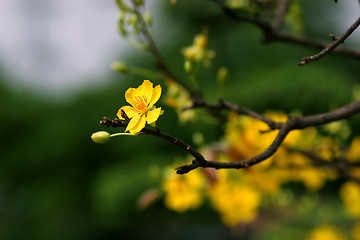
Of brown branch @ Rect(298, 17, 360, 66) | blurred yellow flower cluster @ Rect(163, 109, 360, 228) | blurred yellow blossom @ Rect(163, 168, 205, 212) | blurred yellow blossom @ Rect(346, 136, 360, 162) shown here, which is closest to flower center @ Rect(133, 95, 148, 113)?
brown branch @ Rect(298, 17, 360, 66)

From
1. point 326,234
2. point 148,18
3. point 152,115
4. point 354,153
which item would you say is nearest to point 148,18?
point 148,18

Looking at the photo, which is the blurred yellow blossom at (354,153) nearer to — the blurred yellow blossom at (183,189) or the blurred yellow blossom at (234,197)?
the blurred yellow blossom at (234,197)

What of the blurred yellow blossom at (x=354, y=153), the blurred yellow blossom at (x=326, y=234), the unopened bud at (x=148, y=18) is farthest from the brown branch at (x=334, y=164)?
the blurred yellow blossom at (x=326, y=234)

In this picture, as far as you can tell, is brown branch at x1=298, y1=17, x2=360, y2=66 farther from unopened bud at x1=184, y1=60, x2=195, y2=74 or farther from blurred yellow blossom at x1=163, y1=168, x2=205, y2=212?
blurred yellow blossom at x1=163, y1=168, x2=205, y2=212

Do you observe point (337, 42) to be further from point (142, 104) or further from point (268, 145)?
point (268, 145)

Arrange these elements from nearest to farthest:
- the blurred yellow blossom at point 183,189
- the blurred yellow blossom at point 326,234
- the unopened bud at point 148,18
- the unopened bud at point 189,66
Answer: the unopened bud at point 189,66
the unopened bud at point 148,18
the blurred yellow blossom at point 183,189
the blurred yellow blossom at point 326,234
